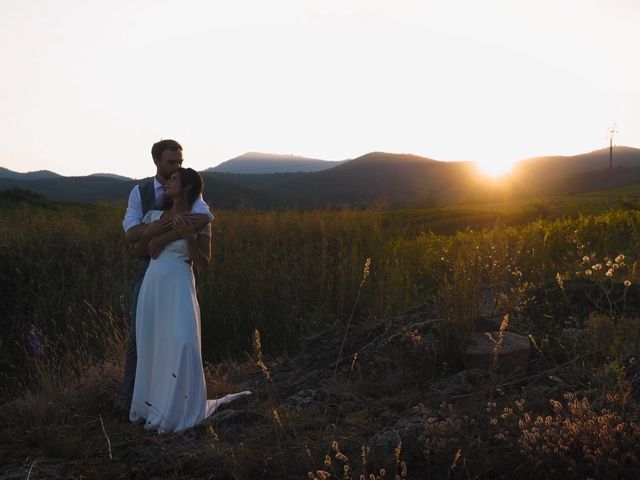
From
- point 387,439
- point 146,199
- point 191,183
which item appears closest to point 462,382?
point 387,439

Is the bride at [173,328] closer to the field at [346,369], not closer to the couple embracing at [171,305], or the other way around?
the couple embracing at [171,305]

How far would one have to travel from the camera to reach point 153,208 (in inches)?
217

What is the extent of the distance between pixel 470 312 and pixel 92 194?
137 m

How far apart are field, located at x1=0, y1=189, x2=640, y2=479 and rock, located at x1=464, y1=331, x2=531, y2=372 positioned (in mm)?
97

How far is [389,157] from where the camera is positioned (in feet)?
552

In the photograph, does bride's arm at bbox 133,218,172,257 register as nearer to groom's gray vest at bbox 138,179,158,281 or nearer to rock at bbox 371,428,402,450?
groom's gray vest at bbox 138,179,158,281

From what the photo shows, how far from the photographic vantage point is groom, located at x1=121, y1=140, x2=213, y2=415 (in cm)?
521

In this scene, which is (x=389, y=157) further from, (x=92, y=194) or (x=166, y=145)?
(x=166, y=145)

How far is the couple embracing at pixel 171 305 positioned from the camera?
5.12m

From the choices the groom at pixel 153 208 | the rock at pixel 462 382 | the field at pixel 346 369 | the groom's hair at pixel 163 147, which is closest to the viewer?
the field at pixel 346 369

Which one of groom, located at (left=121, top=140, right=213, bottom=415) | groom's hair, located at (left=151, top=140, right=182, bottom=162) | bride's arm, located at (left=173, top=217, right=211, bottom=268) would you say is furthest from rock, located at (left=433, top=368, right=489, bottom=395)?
groom's hair, located at (left=151, top=140, right=182, bottom=162)

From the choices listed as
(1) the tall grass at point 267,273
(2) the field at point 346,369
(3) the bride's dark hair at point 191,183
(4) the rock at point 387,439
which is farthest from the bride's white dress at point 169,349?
(1) the tall grass at point 267,273

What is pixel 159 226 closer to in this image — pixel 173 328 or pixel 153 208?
pixel 153 208

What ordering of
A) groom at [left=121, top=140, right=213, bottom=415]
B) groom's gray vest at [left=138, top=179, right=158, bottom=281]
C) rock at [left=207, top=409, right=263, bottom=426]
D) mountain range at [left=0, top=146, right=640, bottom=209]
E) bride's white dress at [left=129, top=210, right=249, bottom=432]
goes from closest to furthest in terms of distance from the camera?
rock at [left=207, top=409, right=263, bottom=426] < bride's white dress at [left=129, top=210, right=249, bottom=432] < groom at [left=121, top=140, right=213, bottom=415] < groom's gray vest at [left=138, top=179, right=158, bottom=281] < mountain range at [left=0, top=146, right=640, bottom=209]
